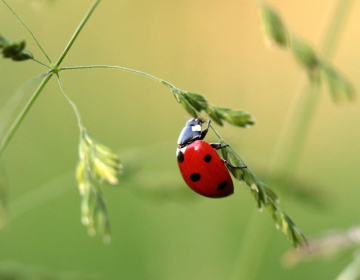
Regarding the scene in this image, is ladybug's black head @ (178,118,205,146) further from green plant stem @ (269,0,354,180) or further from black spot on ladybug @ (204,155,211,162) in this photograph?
green plant stem @ (269,0,354,180)

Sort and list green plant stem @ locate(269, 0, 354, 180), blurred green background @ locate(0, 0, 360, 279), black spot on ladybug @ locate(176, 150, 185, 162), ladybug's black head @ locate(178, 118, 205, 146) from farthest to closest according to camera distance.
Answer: blurred green background @ locate(0, 0, 360, 279) → green plant stem @ locate(269, 0, 354, 180) → ladybug's black head @ locate(178, 118, 205, 146) → black spot on ladybug @ locate(176, 150, 185, 162)

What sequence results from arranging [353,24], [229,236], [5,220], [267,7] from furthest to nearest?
[353,24] < [229,236] < [267,7] < [5,220]

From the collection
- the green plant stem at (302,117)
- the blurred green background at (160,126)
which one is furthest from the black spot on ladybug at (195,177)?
the blurred green background at (160,126)

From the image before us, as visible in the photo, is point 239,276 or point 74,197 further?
point 74,197

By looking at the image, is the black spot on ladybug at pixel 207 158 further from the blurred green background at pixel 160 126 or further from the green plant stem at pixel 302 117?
the blurred green background at pixel 160 126

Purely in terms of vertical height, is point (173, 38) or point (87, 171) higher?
point (173, 38)

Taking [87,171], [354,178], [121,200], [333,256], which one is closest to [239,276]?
[333,256]

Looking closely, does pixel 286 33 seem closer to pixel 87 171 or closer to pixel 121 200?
pixel 87 171

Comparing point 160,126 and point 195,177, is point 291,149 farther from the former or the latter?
point 160,126

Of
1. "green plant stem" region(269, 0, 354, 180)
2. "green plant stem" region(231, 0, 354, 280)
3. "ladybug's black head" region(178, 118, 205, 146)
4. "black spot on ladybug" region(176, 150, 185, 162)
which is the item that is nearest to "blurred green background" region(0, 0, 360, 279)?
"green plant stem" region(231, 0, 354, 280)
